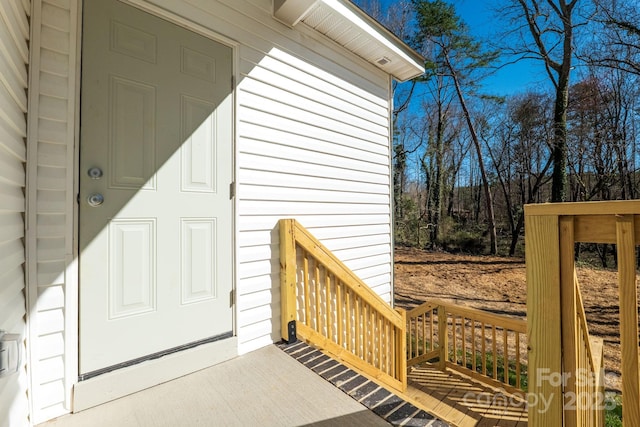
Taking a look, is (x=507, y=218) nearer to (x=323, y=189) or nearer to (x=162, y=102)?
(x=323, y=189)

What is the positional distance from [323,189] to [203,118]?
1.31m

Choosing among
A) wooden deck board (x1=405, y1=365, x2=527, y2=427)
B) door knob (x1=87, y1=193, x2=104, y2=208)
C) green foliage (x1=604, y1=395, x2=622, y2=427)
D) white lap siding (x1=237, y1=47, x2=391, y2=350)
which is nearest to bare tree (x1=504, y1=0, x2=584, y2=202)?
green foliage (x1=604, y1=395, x2=622, y2=427)

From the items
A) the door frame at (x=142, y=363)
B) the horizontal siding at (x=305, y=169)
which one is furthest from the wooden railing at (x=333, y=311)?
the door frame at (x=142, y=363)

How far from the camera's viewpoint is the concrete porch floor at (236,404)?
57.4 inches

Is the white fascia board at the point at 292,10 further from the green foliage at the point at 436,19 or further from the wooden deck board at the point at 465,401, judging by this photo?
the green foliage at the point at 436,19

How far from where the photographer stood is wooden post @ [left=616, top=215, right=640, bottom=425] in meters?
0.94

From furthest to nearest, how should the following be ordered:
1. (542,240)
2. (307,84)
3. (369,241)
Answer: (369,241) < (307,84) < (542,240)

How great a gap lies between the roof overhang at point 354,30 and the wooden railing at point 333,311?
70.9 inches

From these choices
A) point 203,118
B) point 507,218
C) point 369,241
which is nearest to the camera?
point 203,118

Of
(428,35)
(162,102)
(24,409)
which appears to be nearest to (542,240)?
(162,102)

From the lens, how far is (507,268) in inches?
346

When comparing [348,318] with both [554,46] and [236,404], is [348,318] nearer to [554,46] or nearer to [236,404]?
[236,404]

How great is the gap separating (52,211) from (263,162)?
4.41 feet

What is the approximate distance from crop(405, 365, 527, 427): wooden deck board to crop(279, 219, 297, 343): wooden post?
1623 millimetres
